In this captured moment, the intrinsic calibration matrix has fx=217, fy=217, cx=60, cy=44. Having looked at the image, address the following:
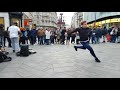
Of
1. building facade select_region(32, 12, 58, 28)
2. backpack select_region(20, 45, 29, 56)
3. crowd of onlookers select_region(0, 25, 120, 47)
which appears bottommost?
backpack select_region(20, 45, 29, 56)

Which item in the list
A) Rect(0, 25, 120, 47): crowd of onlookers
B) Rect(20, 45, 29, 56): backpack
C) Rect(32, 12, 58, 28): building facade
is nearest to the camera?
Rect(20, 45, 29, 56): backpack

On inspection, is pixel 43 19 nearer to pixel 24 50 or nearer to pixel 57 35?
pixel 57 35

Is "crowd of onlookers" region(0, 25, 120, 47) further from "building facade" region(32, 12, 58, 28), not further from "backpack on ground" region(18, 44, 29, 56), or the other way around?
"building facade" region(32, 12, 58, 28)

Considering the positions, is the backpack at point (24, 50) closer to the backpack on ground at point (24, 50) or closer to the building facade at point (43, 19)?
the backpack on ground at point (24, 50)

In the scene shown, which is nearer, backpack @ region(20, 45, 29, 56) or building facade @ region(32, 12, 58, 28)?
backpack @ region(20, 45, 29, 56)

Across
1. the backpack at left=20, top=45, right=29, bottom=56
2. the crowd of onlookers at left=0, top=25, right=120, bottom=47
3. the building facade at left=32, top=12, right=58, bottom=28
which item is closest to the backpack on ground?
the backpack at left=20, top=45, right=29, bottom=56

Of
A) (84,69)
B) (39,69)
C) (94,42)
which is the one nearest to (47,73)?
(39,69)

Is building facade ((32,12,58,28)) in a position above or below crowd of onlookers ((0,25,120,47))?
above

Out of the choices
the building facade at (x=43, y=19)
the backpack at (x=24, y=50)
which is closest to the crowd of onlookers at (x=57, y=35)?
the backpack at (x=24, y=50)

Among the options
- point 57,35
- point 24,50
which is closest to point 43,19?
point 57,35

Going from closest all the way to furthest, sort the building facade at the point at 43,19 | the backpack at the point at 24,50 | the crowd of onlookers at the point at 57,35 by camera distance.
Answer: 1. the backpack at the point at 24,50
2. the crowd of onlookers at the point at 57,35
3. the building facade at the point at 43,19

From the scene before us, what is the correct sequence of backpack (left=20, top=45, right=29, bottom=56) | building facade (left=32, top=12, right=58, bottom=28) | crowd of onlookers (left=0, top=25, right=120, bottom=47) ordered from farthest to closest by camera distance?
building facade (left=32, top=12, right=58, bottom=28) → crowd of onlookers (left=0, top=25, right=120, bottom=47) → backpack (left=20, top=45, right=29, bottom=56)
